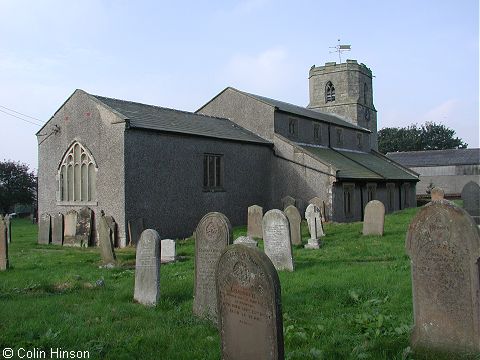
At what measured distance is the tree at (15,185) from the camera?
151ft

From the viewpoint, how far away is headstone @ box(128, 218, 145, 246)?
17062mm

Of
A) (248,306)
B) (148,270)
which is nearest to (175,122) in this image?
(148,270)

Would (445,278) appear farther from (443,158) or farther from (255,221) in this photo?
(443,158)

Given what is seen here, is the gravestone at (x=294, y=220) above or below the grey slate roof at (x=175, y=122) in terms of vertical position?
below

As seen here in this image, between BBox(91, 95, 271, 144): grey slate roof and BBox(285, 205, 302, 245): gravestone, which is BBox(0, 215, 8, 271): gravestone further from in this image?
BBox(285, 205, 302, 245): gravestone

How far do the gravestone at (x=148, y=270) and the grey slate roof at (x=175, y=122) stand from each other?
959cm

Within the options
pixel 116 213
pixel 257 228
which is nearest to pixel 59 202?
pixel 116 213

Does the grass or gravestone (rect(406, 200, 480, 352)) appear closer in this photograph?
gravestone (rect(406, 200, 480, 352))

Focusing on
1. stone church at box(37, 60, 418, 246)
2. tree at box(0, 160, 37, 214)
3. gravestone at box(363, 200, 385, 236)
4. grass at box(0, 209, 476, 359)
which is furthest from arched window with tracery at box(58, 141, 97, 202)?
tree at box(0, 160, 37, 214)

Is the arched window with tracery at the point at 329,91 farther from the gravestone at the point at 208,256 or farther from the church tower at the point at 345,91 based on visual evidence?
the gravestone at the point at 208,256

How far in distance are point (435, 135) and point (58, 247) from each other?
269 ft

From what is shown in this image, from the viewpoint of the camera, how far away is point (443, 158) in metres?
54.9

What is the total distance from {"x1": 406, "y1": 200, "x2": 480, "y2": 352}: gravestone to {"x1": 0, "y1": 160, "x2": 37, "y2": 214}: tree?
152 feet

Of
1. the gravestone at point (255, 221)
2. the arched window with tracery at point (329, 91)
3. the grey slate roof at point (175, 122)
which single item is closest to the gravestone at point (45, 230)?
the grey slate roof at point (175, 122)
